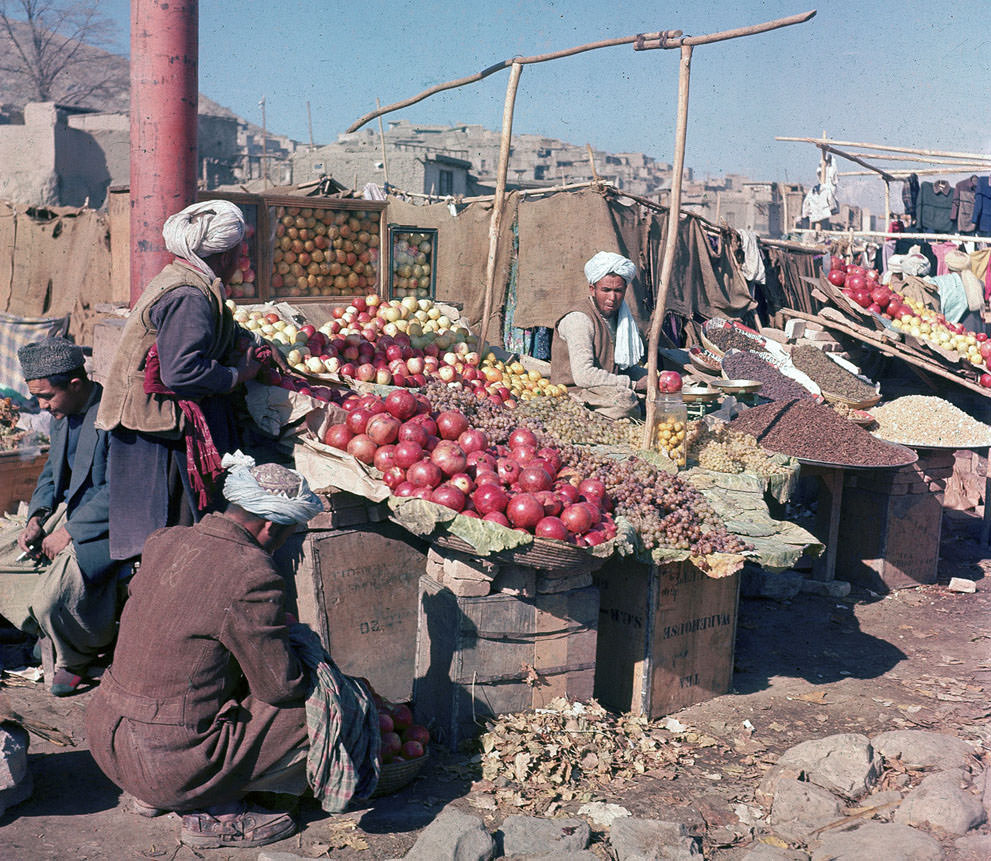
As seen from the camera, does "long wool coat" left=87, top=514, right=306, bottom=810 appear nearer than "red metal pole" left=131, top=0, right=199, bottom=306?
Yes

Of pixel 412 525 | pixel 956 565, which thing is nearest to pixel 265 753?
pixel 412 525

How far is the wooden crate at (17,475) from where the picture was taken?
5867mm

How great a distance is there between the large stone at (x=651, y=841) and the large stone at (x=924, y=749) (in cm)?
118

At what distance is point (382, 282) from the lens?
22.0ft

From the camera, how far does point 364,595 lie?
13.9 ft

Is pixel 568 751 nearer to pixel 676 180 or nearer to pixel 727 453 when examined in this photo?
pixel 727 453

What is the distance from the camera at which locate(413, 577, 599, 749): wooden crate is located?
3807 mm

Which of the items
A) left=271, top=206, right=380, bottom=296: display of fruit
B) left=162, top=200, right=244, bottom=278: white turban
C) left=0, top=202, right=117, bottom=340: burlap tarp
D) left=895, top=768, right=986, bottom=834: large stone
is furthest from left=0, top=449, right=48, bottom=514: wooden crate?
left=895, top=768, right=986, bottom=834: large stone

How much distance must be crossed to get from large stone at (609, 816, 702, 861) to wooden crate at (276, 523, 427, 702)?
147 centimetres

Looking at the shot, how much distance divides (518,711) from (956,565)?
4.82m

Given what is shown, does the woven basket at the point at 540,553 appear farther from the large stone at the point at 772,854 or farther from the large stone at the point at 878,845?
the large stone at the point at 878,845

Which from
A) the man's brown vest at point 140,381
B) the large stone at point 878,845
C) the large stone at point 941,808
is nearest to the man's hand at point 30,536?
the man's brown vest at point 140,381

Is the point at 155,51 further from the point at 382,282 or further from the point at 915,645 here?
the point at 915,645

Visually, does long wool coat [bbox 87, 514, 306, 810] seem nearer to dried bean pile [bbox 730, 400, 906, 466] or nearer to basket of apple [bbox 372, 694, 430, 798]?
basket of apple [bbox 372, 694, 430, 798]
